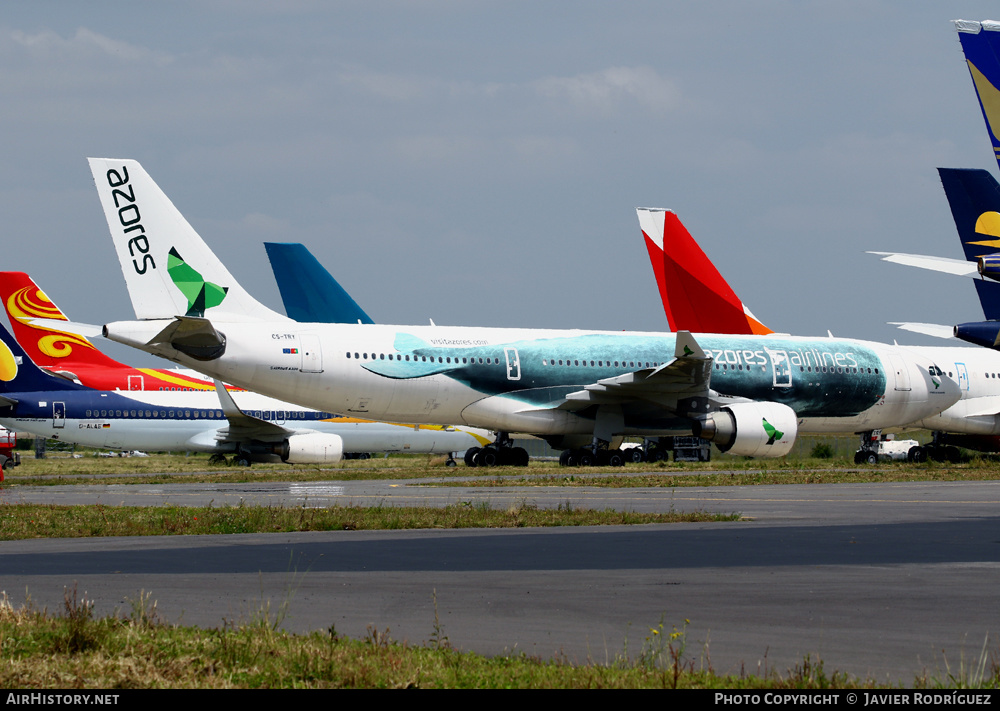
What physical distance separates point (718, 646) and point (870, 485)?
21.0 m

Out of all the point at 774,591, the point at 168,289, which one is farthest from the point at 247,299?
the point at 774,591

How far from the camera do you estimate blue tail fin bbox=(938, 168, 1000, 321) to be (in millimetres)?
21994

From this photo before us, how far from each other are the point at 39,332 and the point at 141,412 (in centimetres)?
651

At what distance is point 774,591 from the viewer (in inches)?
386

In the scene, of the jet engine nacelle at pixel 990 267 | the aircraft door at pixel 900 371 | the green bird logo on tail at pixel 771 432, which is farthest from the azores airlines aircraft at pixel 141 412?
the jet engine nacelle at pixel 990 267

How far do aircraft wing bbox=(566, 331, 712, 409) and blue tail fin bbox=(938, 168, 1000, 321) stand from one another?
392 inches

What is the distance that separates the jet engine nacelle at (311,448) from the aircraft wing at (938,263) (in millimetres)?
30526

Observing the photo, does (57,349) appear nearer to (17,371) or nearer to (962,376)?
(17,371)

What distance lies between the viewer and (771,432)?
34406mm

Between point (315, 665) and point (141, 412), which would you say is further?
point (141, 412)

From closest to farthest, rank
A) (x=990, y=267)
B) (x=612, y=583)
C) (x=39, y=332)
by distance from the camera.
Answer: (x=612, y=583) → (x=990, y=267) → (x=39, y=332)

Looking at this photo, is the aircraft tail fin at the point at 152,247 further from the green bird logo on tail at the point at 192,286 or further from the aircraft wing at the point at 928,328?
the aircraft wing at the point at 928,328

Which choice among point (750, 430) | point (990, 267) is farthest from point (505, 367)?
point (990, 267)

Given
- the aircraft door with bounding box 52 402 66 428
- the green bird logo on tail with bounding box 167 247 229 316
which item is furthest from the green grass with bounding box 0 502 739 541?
the aircraft door with bounding box 52 402 66 428
